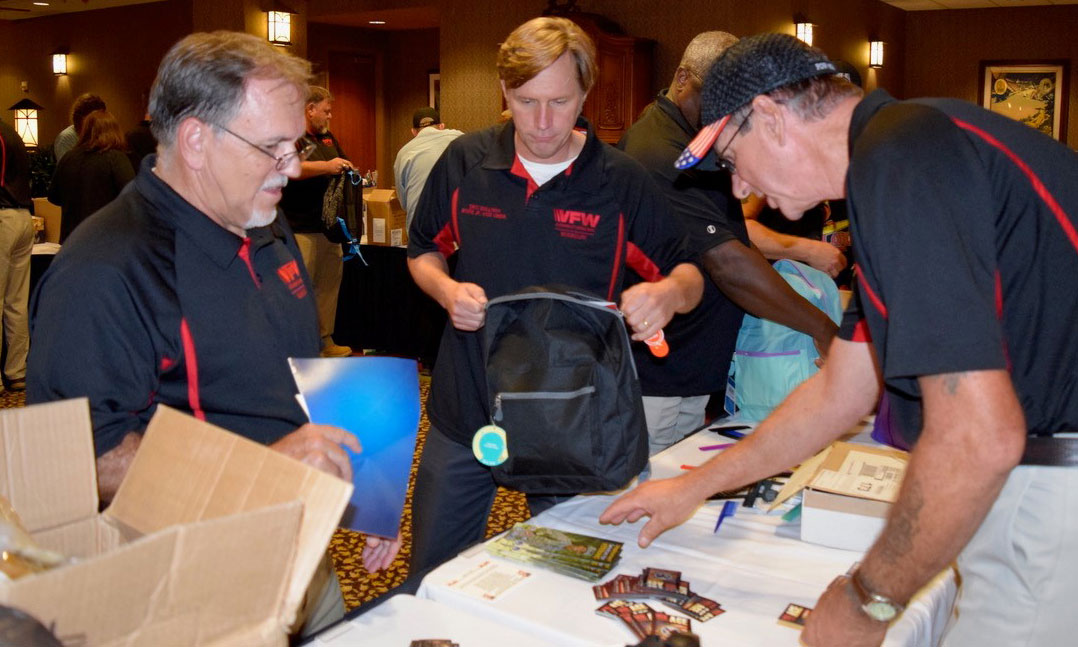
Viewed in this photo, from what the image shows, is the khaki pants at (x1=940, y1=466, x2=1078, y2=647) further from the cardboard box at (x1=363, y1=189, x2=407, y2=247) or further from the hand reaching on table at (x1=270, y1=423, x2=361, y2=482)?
the cardboard box at (x1=363, y1=189, x2=407, y2=247)

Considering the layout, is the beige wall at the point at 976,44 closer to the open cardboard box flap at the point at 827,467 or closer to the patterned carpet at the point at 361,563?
the patterned carpet at the point at 361,563

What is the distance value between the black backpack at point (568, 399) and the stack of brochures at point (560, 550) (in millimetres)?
107

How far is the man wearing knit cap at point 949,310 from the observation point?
107cm

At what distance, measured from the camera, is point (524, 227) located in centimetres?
221

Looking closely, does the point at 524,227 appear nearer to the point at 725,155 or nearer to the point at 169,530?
the point at 725,155

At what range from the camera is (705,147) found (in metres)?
1.44

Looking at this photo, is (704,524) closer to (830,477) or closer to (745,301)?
(830,477)

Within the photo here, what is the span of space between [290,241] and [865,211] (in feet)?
3.68

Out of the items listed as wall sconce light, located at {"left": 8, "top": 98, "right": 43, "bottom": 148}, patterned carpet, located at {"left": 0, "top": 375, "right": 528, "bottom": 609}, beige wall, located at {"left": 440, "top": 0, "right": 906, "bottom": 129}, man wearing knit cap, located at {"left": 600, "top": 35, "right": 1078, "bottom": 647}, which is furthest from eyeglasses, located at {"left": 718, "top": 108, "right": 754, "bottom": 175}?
wall sconce light, located at {"left": 8, "top": 98, "right": 43, "bottom": 148}

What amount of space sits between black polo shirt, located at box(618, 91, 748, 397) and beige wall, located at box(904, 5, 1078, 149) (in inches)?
411

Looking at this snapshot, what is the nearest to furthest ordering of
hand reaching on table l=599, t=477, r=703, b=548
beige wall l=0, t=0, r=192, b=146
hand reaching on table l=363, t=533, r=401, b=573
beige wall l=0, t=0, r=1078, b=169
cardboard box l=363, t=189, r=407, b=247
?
hand reaching on table l=599, t=477, r=703, b=548 < hand reaching on table l=363, t=533, r=401, b=573 < cardboard box l=363, t=189, r=407, b=247 < beige wall l=0, t=0, r=1078, b=169 < beige wall l=0, t=0, r=192, b=146

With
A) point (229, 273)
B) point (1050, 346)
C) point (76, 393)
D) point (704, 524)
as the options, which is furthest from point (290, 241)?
point (1050, 346)

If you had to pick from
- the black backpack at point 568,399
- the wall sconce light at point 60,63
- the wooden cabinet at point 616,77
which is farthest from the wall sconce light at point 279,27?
the black backpack at point 568,399

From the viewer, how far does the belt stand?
129 centimetres
